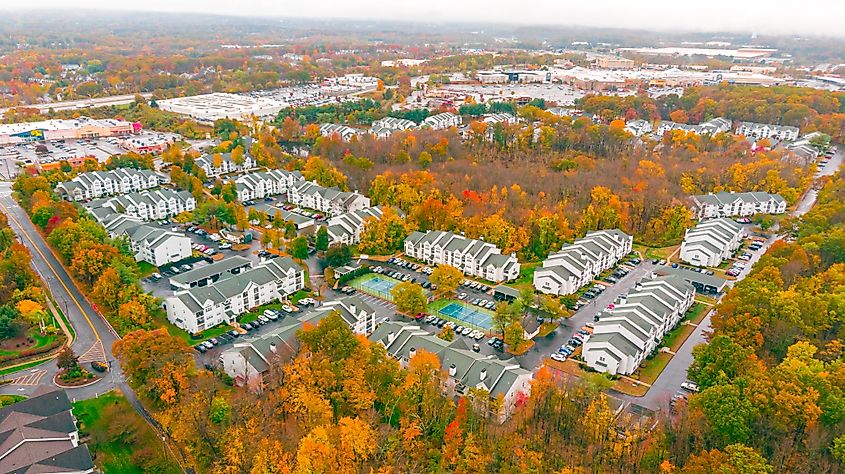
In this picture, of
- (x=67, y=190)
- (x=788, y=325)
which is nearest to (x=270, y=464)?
(x=788, y=325)

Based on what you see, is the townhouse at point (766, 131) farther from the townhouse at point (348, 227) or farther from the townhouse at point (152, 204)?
the townhouse at point (152, 204)

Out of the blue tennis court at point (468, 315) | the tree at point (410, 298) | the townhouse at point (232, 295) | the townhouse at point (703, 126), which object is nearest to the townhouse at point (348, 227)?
the townhouse at point (232, 295)

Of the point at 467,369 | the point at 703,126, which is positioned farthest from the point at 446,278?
the point at 703,126

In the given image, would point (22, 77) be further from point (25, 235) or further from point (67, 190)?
point (25, 235)

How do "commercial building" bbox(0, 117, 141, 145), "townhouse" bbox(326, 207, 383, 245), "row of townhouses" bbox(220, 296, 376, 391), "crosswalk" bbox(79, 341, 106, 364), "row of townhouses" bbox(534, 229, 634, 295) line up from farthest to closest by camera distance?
1. "commercial building" bbox(0, 117, 141, 145)
2. "townhouse" bbox(326, 207, 383, 245)
3. "row of townhouses" bbox(534, 229, 634, 295)
4. "crosswalk" bbox(79, 341, 106, 364)
5. "row of townhouses" bbox(220, 296, 376, 391)

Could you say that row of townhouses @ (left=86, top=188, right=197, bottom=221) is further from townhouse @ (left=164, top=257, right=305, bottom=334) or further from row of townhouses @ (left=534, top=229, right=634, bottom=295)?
row of townhouses @ (left=534, top=229, right=634, bottom=295)

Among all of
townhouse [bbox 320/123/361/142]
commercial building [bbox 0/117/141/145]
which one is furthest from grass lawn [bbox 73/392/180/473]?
commercial building [bbox 0/117/141/145]

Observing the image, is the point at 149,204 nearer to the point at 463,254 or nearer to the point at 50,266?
the point at 50,266
